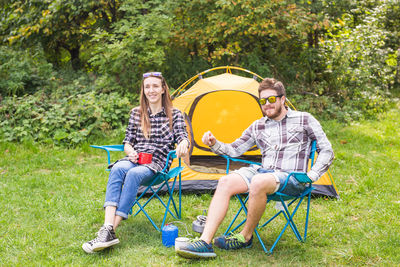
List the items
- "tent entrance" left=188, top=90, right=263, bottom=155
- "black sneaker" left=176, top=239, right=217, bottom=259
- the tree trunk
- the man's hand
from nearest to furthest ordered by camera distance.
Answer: "black sneaker" left=176, top=239, right=217, bottom=259 → the man's hand → "tent entrance" left=188, top=90, right=263, bottom=155 → the tree trunk

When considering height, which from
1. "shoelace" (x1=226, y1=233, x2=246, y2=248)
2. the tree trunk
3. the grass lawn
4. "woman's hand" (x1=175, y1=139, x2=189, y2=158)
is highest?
the tree trunk

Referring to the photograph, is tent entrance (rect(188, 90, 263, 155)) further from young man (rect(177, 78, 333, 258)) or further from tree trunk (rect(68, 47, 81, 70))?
tree trunk (rect(68, 47, 81, 70))

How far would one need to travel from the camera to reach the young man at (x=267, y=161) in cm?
267

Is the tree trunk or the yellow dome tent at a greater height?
the tree trunk

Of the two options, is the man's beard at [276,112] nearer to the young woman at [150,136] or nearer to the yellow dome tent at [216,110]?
the young woman at [150,136]

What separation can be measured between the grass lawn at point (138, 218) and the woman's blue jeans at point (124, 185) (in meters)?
0.28

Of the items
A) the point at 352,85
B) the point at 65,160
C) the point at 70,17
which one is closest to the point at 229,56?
the point at 352,85

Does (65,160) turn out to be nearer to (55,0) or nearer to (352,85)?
(55,0)

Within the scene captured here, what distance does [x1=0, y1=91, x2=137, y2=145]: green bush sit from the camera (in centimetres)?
589

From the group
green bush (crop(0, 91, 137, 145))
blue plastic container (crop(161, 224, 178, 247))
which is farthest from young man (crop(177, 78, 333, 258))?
green bush (crop(0, 91, 137, 145))

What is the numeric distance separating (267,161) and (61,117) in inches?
156

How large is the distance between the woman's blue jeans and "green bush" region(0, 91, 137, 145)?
3.02m

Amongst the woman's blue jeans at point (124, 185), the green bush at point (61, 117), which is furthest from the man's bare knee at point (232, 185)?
the green bush at point (61, 117)

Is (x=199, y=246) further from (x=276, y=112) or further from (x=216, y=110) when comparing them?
(x=216, y=110)
